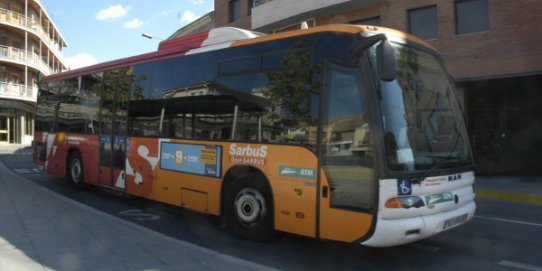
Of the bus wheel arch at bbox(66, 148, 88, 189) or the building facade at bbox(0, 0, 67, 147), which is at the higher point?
the building facade at bbox(0, 0, 67, 147)

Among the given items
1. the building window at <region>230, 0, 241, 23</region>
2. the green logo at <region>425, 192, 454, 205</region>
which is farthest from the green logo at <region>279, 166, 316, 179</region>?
the building window at <region>230, 0, 241, 23</region>

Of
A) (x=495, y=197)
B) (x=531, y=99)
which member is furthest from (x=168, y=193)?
(x=531, y=99)

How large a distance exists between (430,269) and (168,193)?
14.7ft

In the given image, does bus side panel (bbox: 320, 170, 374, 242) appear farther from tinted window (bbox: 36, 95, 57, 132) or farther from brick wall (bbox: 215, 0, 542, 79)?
brick wall (bbox: 215, 0, 542, 79)

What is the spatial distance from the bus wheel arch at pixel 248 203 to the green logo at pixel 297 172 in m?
0.35

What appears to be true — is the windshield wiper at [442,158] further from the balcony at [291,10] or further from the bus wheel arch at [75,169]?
the balcony at [291,10]

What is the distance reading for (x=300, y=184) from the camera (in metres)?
5.82

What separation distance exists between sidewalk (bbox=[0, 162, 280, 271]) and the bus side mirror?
2.48 m

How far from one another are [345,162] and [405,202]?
30.9 inches

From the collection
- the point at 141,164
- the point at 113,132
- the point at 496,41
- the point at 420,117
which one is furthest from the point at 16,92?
the point at 420,117

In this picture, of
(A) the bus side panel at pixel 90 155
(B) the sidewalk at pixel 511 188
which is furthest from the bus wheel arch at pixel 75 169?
(B) the sidewalk at pixel 511 188

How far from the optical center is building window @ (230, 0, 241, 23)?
29.6 meters

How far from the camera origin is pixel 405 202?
16.7ft

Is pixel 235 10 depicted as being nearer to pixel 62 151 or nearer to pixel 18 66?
pixel 62 151
